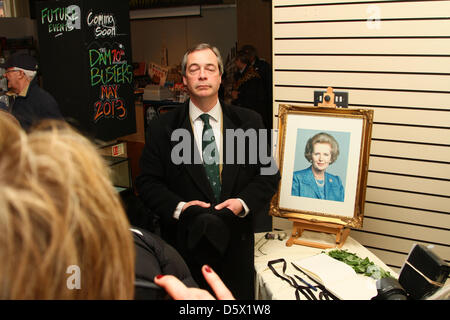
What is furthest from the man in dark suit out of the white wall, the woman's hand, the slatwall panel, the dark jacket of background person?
the white wall

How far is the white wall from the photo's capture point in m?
8.57

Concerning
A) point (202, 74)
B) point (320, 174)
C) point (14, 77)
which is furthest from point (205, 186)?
point (14, 77)

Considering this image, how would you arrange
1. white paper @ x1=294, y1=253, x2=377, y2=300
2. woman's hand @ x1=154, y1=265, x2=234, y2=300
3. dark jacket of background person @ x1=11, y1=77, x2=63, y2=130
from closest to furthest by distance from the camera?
woman's hand @ x1=154, y1=265, x2=234, y2=300 < white paper @ x1=294, y1=253, x2=377, y2=300 < dark jacket of background person @ x1=11, y1=77, x2=63, y2=130

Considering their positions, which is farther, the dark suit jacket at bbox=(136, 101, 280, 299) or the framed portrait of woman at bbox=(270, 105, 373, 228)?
the framed portrait of woman at bbox=(270, 105, 373, 228)

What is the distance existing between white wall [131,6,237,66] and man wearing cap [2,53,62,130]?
5209 mm

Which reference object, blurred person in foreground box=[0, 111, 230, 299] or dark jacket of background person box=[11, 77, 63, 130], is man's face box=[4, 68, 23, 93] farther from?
blurred person in foreground box=[0, 111, 230, 299]

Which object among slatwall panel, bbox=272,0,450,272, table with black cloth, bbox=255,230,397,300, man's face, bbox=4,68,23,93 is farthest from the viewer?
man's face, bbox=4,68,23,93

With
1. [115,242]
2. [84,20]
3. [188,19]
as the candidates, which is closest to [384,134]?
[115,242]

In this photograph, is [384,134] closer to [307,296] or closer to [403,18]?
[403,18]

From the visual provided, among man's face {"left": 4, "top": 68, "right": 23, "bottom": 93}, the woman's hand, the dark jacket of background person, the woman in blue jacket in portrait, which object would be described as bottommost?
the woman in blue jacket in portrait

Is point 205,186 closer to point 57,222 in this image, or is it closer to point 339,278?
point 339,278

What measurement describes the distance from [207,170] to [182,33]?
7.55 meters

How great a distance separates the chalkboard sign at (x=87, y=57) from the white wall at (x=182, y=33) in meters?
4.10

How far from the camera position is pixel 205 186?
85.4 inches
